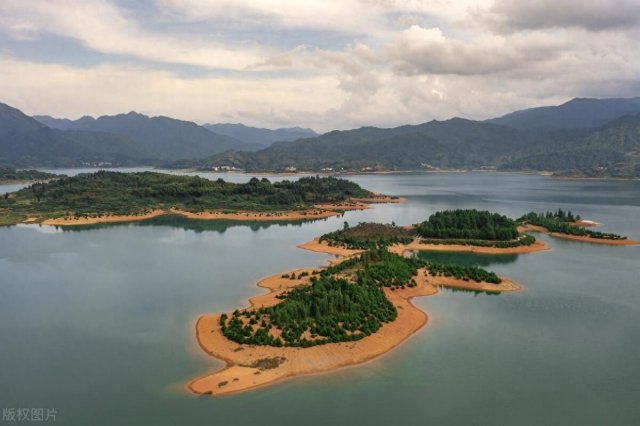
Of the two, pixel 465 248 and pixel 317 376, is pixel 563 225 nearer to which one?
pixel 465 248

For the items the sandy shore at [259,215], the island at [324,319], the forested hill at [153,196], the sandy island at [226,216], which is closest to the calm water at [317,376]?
the island at [324,319]

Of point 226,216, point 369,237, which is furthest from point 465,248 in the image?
point 226,216

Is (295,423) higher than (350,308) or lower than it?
lower

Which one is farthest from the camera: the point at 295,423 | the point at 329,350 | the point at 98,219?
the point at 98,219

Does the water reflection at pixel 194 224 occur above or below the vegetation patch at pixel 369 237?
below

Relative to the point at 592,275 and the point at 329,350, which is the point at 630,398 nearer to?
the point at 329,350

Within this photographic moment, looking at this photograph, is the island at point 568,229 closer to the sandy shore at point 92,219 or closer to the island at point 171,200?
the island at point 171,200

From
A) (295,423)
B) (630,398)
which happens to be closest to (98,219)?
(295,423)
